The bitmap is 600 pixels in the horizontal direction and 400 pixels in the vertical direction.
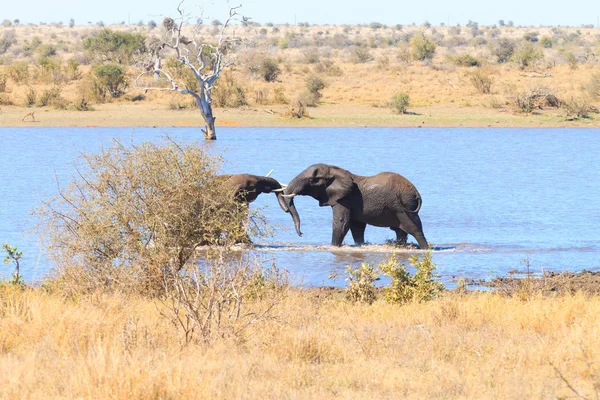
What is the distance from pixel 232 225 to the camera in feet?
37.1

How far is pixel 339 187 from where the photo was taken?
17.9 meters

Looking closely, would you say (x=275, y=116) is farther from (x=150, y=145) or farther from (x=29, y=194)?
(x=150, y=145)

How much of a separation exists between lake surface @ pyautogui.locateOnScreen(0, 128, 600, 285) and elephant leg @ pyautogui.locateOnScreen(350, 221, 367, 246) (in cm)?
20

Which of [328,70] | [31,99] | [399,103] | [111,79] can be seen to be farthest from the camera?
[328,70]

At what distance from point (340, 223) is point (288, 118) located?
26.2 m

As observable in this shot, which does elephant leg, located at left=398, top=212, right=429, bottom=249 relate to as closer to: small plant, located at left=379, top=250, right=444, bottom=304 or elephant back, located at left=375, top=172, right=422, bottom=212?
elephant back, located at left=375, top=172, right=422, bottom=212

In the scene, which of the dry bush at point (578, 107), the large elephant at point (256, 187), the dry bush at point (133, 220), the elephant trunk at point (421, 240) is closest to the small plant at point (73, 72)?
Result: the dry bush at point (578, 107)

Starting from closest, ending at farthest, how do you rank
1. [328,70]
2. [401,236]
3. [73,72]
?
[401,236] → [73,72] → [328,70]

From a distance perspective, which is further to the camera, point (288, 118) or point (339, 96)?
point (339, 96)

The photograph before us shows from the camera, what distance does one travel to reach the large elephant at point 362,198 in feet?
58.9

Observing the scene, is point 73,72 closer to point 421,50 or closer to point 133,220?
point 421,50

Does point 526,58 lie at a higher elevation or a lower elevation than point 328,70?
higher

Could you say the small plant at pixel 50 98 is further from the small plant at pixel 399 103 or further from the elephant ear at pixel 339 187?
the elephant ear at pixel 339 187

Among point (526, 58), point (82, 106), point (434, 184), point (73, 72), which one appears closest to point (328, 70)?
point (526, 58)
